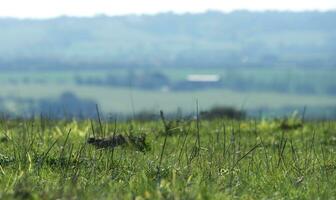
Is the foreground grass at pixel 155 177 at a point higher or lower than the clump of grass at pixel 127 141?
higher

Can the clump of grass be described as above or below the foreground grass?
below

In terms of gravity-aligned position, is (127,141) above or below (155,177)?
Result: below

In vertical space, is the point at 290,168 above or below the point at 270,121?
above

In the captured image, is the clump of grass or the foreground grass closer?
the foreground grass

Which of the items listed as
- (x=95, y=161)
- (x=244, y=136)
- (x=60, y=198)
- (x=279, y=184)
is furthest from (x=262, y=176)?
(x=244, y=136)

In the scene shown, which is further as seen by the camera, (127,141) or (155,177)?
(127,141)

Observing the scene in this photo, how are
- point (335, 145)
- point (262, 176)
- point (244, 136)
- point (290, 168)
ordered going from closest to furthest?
point (262, 176), point (290, 168), point (335, 145), point (244, 136)

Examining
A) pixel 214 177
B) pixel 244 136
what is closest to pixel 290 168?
pixel 214 177

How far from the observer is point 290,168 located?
907 centimetres

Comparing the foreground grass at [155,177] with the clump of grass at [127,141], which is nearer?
the foreground grass at [155,177]

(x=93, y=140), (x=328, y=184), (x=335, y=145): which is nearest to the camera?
(x=328, y=184)

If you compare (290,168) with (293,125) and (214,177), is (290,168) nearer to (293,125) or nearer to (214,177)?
(214,177)

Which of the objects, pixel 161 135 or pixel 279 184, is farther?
pixel 161 135

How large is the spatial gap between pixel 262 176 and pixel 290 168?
2.58ft
